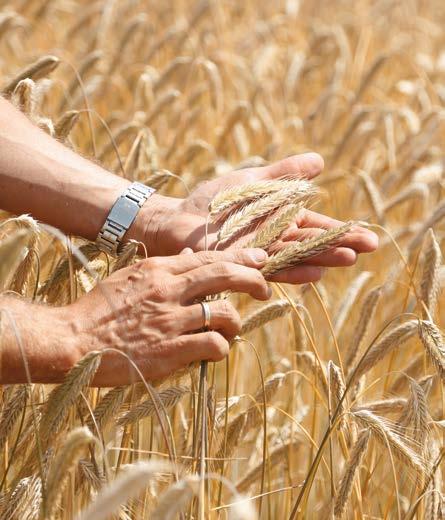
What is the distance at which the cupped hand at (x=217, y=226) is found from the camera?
179cm

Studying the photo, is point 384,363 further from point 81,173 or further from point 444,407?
point 81,173

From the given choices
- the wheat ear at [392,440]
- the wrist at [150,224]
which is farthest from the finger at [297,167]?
the wheat ear at [392,440]

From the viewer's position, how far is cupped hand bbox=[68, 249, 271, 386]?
1515mm

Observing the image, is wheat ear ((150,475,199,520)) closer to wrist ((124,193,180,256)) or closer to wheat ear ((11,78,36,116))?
wrist ((124,193,180,256))

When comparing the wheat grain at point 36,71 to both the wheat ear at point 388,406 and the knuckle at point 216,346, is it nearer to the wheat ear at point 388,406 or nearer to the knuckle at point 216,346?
the knuckle at point 216,346

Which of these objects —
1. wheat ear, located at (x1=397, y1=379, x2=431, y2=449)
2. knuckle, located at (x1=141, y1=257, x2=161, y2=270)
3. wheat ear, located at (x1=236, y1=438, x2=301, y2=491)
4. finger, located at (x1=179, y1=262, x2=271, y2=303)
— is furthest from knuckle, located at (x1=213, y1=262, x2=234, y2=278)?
wheat ear, located at (x1=236, y1=438, x2=301, y2=491)

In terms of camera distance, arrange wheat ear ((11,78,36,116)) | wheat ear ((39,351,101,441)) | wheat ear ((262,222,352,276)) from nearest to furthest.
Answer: wheat ear ((39,351,101,441))
wheat ear ((262,222,352,276))
wheat ear ((11,78,36,116))

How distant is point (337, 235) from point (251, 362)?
1.11 meters

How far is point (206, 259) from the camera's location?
64.1 inches

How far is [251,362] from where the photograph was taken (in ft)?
8.62

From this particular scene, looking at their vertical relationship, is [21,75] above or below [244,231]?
above

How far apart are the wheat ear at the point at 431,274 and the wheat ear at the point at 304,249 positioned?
275 millimetres

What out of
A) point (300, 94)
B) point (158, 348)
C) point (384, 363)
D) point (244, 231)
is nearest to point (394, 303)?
point (384, 363)

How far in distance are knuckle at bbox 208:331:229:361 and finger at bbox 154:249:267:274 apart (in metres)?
0.14
